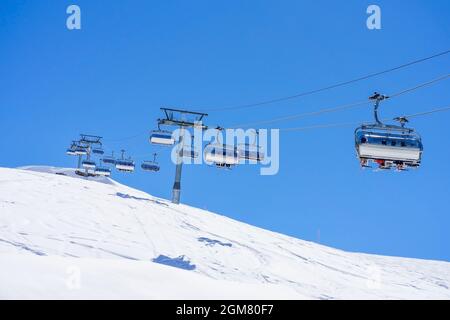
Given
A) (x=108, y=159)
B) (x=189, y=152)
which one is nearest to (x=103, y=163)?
(x=108, y=159)

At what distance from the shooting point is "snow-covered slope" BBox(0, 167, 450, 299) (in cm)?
746

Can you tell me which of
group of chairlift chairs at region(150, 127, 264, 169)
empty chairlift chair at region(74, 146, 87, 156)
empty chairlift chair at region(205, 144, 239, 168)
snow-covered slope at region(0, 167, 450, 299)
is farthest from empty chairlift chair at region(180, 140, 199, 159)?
empty chairlift chair at region(74, 146, 87, 156)

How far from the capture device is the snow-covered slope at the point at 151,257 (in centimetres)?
746

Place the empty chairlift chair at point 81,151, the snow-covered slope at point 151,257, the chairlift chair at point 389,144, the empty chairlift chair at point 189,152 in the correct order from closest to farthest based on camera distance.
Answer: the snow-covered slope at point 151,257
the chairlift chair at point 389,144
the empty chairlift chair at point 189,152
the empty chairlift chair at point 81,151

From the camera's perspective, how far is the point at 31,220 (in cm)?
1359

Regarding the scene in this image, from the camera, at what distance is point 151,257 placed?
1240 cm

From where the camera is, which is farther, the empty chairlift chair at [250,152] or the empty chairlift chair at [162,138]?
the empty chairlift chair at [162,138]

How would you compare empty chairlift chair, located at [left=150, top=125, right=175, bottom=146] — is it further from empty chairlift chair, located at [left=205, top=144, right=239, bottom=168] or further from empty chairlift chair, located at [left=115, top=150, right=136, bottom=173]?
empty chairlift chair, located at [left=115, top=150, right=136, bottom=173]

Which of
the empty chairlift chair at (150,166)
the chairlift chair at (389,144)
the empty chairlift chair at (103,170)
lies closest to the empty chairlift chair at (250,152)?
the chairlift chair at (389,144)

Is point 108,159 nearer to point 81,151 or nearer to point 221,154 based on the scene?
point 81,151

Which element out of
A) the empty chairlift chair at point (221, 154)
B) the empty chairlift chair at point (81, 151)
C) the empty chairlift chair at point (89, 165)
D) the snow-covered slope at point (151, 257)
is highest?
the empty chairlift chair at point (81, 151)

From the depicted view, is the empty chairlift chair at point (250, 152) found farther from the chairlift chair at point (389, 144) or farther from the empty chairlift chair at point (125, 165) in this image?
the empty chairlift chair at point (125, 165)
